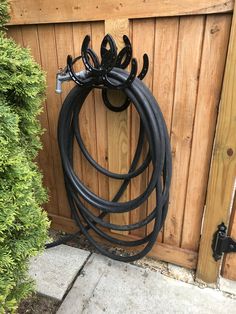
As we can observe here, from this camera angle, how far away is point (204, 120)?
130cm

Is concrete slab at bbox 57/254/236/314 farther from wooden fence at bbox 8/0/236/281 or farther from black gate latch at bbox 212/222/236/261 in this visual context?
black gate latch at bbox 212/222/236/261

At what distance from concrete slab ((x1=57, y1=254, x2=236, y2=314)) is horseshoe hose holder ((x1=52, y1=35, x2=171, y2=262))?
0.14 metres

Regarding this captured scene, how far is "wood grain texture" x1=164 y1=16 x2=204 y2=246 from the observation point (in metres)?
1.18

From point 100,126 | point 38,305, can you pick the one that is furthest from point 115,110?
point 38,305

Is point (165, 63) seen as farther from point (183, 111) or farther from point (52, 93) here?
point (52, 93)

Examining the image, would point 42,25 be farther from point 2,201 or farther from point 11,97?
point 2,201

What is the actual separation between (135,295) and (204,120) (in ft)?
3.52

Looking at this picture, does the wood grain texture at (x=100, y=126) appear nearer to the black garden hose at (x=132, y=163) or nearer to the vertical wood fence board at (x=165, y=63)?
the black garden hose at (x=132, y=163)

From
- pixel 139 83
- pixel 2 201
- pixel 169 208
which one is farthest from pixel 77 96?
pixel 169 208

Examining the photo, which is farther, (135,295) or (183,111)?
(135,295)

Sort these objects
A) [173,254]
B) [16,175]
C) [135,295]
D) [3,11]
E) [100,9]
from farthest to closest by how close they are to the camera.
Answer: [173,254]
[135,295]
[100,9]
[3,11]
[16,175]

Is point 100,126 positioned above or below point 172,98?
below

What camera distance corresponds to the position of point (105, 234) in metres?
1.71

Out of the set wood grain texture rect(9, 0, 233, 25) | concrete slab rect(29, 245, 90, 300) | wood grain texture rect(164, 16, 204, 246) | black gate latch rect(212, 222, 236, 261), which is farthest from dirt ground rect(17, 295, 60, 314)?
wood grain texture rect(9, 0, 233, 25)
